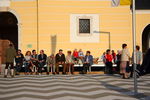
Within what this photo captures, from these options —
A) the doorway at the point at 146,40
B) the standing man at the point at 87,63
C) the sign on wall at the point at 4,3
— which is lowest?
the standing man at the point at 87,63

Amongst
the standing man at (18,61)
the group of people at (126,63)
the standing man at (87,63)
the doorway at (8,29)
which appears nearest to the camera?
the group of people at (126,63)

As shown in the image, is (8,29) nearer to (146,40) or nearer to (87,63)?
(87,63)

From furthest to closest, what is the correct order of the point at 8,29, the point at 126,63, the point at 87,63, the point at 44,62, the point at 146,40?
1. the point at 146,40
2. the point at 8,29
3. the point at 87,63
4. the point at 44,62
5. the point at 126,63

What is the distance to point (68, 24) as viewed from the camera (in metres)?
18.2

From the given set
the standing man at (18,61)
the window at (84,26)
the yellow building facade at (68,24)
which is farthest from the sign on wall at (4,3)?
the window at (84,26)

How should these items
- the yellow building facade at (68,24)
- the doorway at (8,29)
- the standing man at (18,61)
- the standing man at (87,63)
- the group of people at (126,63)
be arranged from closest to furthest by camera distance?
the group of people at (126,63)
the standing man at (18,61)
the standing man at (87,63)
the yellow building facade at (68,24)
the doorway at (8,29)

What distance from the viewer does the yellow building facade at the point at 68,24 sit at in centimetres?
1809

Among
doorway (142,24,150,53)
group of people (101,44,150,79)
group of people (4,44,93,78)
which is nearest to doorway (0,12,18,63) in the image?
group of people (4,44,93,78)

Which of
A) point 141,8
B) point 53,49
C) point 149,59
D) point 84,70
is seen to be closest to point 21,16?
point 53,49

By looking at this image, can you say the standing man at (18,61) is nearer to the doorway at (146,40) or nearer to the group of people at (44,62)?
the group of people at (44,62)

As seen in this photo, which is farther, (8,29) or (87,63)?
(8,29)

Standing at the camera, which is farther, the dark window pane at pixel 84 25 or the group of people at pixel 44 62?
the dark window pane at pixel 84 25

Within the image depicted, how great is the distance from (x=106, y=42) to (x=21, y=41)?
5.77 metres

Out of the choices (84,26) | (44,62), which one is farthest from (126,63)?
(84,26)
